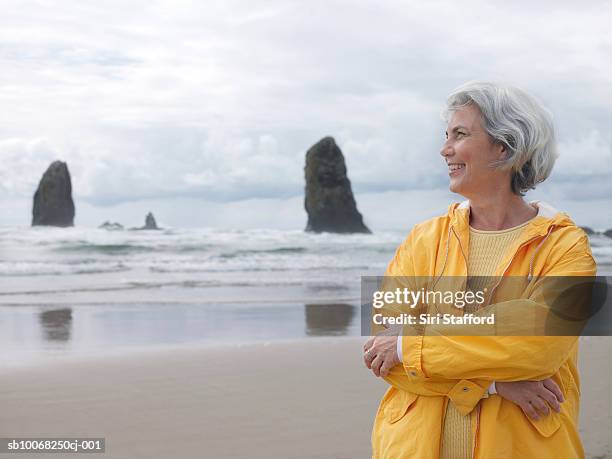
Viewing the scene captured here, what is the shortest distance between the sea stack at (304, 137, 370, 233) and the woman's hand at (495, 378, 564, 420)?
38660 millimetres

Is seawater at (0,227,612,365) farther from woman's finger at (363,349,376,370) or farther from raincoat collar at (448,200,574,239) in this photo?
raincoat collar at (448,200,574,239)

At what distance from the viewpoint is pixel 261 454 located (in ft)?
12.9

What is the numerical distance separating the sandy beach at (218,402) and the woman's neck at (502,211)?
7.58 ft

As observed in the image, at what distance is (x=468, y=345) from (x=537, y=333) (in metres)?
0.16

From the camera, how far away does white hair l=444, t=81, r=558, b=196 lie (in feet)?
6.14

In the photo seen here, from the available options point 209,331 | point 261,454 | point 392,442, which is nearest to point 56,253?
point 209,331

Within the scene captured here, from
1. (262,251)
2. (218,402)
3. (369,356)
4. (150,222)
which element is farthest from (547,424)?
(150,222)

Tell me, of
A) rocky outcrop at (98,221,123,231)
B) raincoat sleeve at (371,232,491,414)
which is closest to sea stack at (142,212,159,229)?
rocky outcrop at (98,221,123,231)

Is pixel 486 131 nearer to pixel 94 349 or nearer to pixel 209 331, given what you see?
pixel 94 349

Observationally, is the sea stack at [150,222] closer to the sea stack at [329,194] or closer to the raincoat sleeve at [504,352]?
the sea stack at [329,194]

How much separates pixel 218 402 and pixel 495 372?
334 centimetres

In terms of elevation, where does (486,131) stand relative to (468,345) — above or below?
above

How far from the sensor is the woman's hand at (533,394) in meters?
1.79

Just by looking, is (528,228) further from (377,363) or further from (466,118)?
(377,363)
